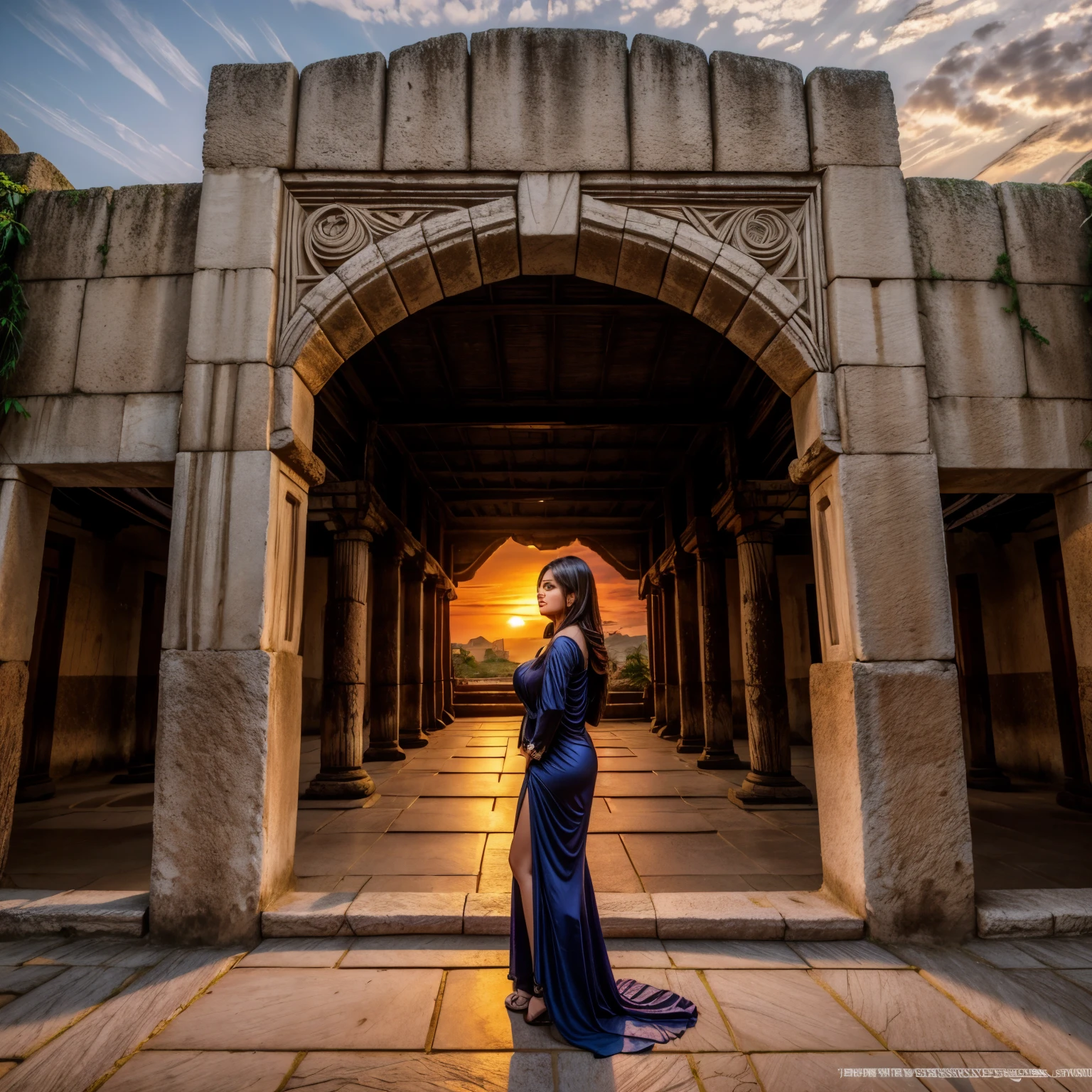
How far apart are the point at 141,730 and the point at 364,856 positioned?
4249 mm

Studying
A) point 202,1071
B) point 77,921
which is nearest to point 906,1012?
point 202,1071

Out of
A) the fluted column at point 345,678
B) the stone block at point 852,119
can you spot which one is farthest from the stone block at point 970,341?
the fluted column at point 345,678

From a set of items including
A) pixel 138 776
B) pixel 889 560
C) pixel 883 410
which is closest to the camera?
pixel 889 560

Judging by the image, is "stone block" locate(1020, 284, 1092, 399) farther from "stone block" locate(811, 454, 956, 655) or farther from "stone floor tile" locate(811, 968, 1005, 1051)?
"stone floor tile" locate(811, 968, 1005, 1051)

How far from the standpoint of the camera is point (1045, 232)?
371cm

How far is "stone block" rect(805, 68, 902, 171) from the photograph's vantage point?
12.0ft

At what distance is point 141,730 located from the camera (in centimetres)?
719

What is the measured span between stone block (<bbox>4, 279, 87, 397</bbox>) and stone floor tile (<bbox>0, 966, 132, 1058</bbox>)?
8.95ft

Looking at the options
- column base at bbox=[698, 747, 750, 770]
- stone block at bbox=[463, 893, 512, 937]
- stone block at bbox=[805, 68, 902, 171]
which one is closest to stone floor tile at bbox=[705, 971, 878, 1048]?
stone block at bbox=[463, 893, 512, 937]

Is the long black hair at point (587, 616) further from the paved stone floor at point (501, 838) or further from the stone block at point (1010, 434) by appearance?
the stone block at point (1010, 434)

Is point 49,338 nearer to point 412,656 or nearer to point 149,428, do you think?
point 149,428

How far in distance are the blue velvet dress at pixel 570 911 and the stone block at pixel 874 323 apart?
2247 millimetres

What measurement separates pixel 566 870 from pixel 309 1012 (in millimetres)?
1027

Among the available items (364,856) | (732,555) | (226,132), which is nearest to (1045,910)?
(364,856)
